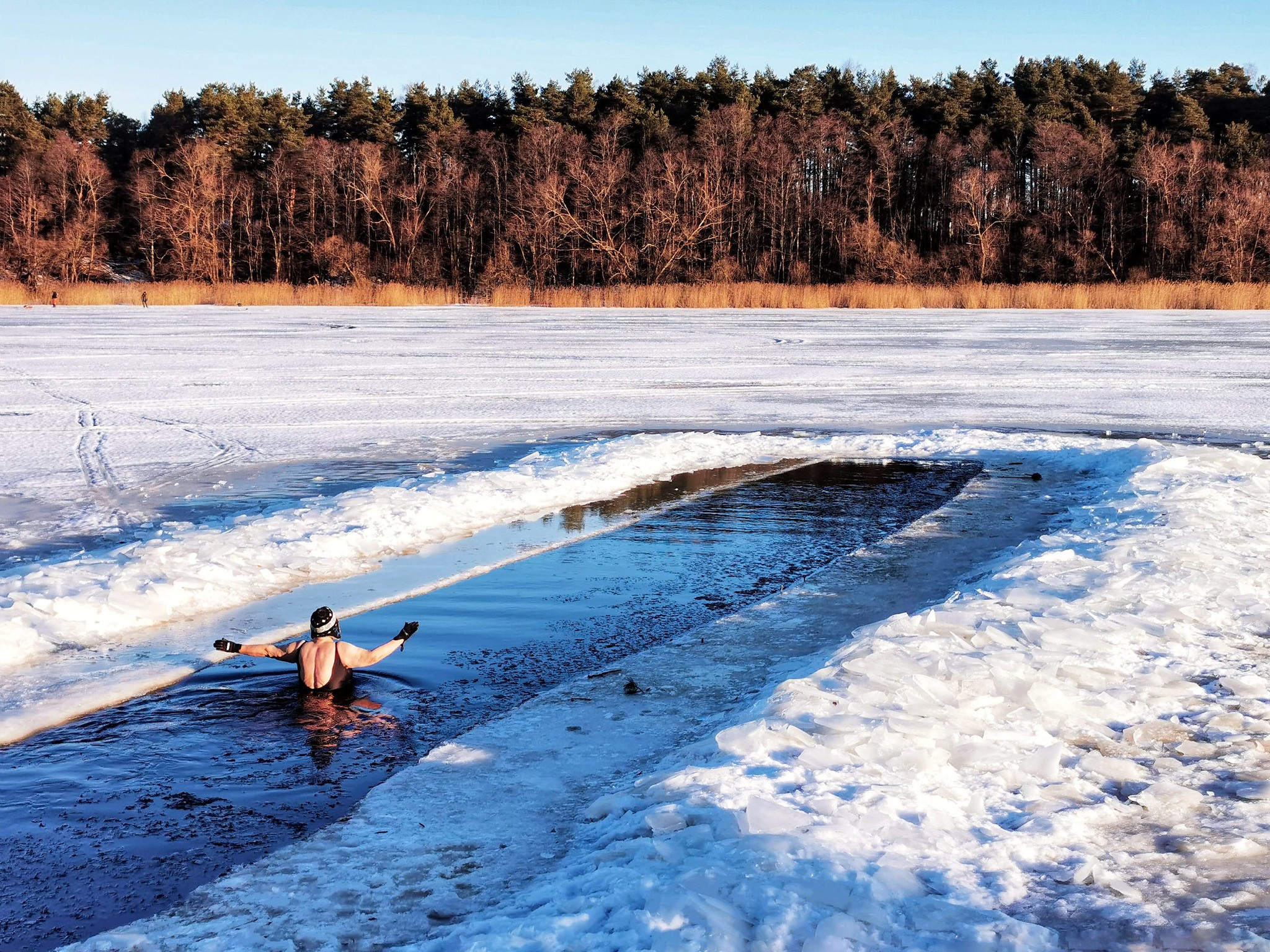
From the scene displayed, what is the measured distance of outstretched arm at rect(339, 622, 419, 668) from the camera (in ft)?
16.0

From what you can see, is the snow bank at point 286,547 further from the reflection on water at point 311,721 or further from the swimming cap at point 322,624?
the swimming cap at point 322,624

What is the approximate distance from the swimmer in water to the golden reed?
103 ft

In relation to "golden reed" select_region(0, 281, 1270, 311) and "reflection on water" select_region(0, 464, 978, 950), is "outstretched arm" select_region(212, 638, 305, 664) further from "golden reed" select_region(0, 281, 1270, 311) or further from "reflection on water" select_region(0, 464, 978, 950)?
"golden reed" select_region(0, 281, 1270, 311)

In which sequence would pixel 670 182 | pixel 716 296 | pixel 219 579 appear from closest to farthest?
pixel 219 579
pixel 716 296
pixel 670 182

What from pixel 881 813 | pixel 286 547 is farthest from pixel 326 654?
pixel 881 813

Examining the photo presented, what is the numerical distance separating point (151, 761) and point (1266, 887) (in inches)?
141

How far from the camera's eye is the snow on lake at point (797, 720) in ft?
9.70

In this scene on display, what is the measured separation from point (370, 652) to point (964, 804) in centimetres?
260

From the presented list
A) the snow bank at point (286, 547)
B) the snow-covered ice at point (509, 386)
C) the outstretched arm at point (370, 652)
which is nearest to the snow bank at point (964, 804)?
the outstretched arm at point (370, 652)

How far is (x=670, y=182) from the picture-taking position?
52656mm

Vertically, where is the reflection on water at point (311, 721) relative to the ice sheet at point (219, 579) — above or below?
below

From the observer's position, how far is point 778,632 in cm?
552

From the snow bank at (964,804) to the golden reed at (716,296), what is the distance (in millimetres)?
31311

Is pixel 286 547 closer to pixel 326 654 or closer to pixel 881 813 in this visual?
pixel 326 654
